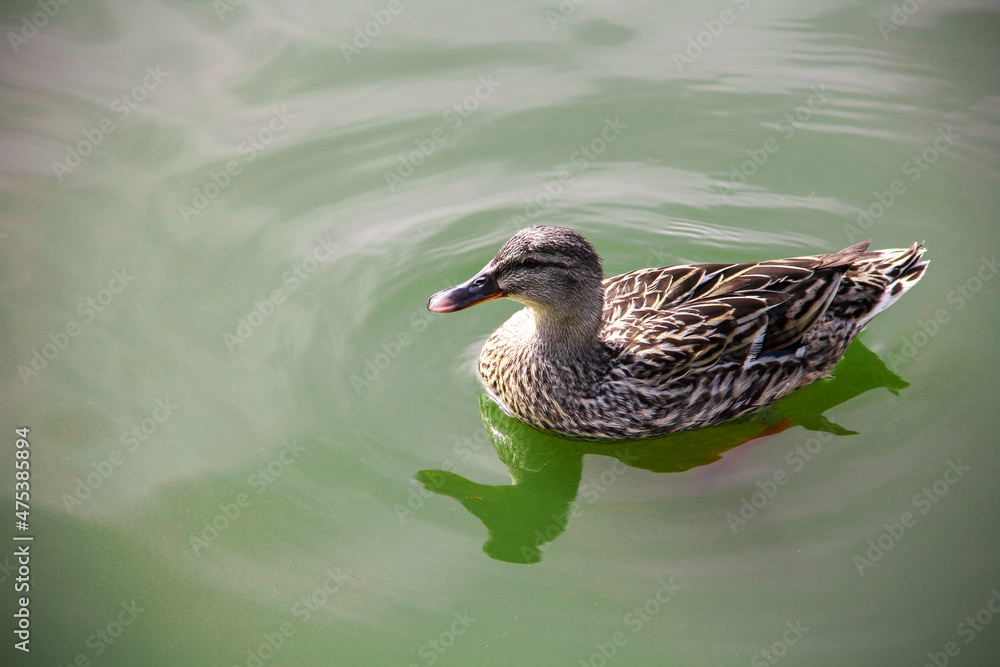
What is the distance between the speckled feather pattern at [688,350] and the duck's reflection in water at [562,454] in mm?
151

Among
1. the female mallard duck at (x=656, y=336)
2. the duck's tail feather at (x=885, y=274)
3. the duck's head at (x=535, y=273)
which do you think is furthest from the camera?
the duck's tail feather at (x=885, y=274)

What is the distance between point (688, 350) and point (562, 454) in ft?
3.63

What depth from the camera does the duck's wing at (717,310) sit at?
565cm

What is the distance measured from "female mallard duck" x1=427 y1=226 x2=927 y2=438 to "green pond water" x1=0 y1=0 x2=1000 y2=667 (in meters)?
0.32

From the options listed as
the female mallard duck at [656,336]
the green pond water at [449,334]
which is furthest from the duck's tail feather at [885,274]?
the green pond water at [449,334]

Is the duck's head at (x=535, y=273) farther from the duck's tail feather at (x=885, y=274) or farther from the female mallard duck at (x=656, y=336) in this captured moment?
the duck's tail feather at (x=885, y=274)

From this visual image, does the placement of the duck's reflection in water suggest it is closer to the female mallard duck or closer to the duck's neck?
the female mallard duck

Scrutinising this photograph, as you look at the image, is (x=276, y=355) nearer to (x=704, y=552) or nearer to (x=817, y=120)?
(x=704, y=552)

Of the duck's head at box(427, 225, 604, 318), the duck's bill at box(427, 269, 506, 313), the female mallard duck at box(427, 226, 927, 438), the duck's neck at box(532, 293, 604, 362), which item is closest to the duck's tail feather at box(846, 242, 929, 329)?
the female mallard duck at box(427, 226, 927, 438)

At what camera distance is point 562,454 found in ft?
19.6

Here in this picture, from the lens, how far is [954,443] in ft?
19.3

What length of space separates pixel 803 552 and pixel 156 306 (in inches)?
190

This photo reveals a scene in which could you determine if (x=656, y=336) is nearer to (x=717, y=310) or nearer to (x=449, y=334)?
(x=717, y=310)

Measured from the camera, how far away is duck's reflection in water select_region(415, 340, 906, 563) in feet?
18.1
